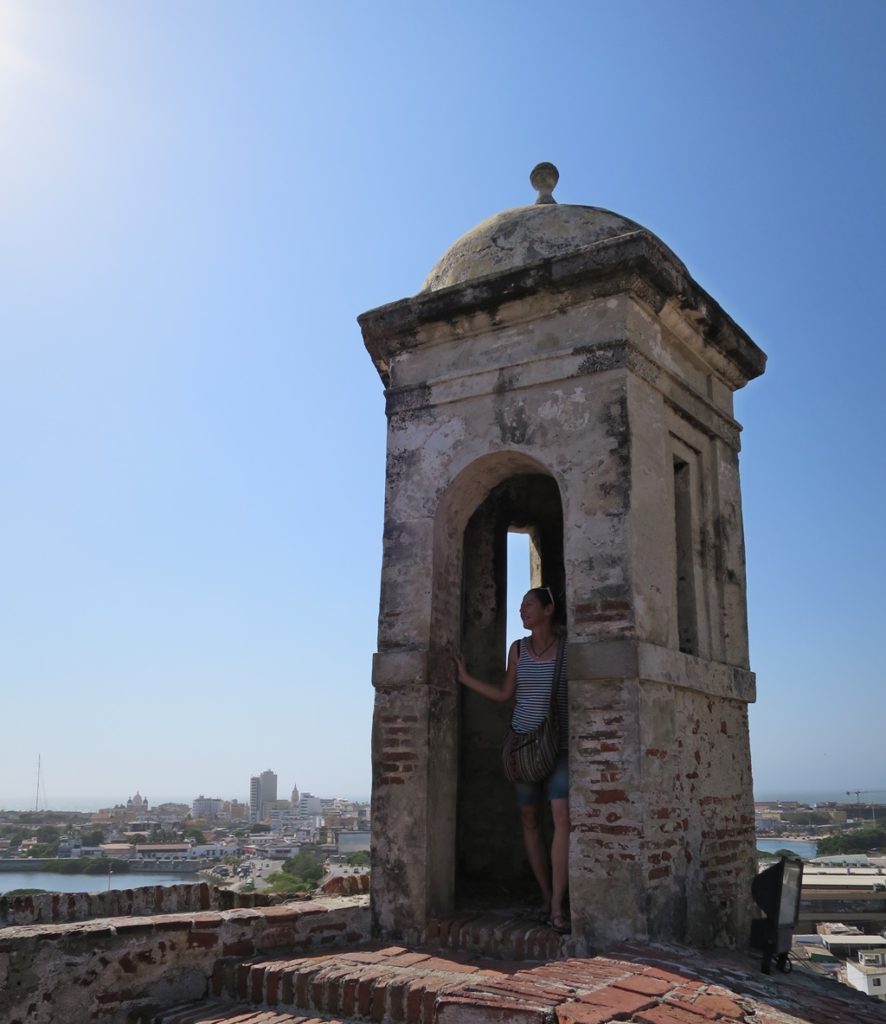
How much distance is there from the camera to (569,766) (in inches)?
191

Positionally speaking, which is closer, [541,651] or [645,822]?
[645,822]

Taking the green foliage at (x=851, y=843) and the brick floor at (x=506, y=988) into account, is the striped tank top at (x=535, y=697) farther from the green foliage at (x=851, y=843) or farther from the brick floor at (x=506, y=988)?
the green foliage at (x=851, y=843)

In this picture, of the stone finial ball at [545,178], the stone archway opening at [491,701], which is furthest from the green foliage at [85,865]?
the stone finial ball at [545,178]

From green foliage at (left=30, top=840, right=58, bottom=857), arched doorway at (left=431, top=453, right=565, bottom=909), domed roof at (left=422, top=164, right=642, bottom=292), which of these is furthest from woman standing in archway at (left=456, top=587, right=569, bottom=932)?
green foliage at (left=30, top=840, right=58, bottom=857)

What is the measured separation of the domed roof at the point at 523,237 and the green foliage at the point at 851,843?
46.2m

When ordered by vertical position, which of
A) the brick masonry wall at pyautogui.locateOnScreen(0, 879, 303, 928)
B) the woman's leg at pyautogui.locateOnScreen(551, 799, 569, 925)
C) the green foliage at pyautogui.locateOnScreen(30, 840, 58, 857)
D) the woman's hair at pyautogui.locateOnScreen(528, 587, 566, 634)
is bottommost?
the green foliage at pyautogui.locateOnScreen(30, 840, 58, 857)

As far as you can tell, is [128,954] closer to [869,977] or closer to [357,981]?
[357,981]

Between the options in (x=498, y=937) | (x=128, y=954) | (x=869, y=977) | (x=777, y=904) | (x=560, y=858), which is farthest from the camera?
(x=869, y=977)

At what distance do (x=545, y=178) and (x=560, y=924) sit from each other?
5.01m

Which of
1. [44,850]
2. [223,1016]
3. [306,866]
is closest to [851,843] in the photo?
[306,866]

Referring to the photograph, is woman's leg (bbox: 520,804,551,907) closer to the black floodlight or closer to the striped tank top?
the striped tank top

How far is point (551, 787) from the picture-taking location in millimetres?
5129

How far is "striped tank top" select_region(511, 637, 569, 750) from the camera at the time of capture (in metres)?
5.34

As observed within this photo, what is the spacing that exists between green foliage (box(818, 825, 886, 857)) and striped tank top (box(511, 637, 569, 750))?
45.7 m
